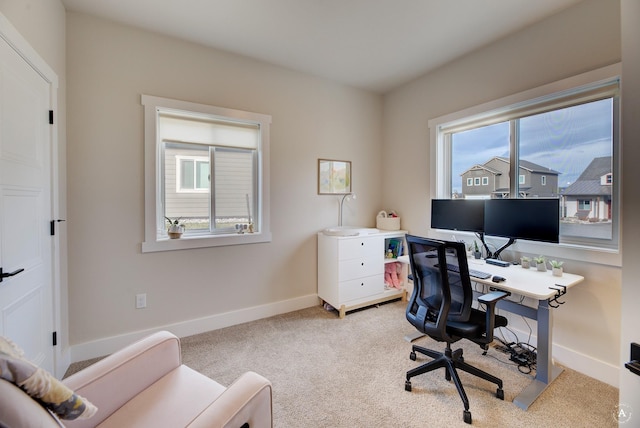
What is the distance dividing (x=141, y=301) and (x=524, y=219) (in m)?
3.36

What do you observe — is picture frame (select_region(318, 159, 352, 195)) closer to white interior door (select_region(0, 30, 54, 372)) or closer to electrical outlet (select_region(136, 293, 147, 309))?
electrical outlet (select_region(136, 293, 147, 309))

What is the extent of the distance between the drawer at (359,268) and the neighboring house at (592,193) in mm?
1803

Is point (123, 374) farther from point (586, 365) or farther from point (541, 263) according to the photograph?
point (586, 365)

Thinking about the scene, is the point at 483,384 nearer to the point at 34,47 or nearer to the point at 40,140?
the point at 40,140

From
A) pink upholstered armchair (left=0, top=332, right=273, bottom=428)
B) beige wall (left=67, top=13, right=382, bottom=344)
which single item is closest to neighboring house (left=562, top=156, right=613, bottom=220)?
beige wall (left=67, top=13, right=382, bottom=344)

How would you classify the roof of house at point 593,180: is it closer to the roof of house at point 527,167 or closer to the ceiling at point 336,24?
the roof of house at point 527,167

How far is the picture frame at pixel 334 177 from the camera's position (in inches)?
132

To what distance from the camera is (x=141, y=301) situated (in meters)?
2.42

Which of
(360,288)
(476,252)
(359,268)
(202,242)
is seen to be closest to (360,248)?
(359,268)

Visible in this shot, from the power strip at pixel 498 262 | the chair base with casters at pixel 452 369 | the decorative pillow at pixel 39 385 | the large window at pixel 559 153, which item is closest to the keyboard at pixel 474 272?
the power strip at pixel 498 262

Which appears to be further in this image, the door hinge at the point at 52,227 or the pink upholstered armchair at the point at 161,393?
the door hinge at the point at 52,227

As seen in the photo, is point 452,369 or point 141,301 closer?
point 452,369

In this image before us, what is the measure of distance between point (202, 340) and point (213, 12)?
285 cm

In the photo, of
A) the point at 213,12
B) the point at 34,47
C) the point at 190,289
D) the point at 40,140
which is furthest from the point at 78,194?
the point at 213,12
